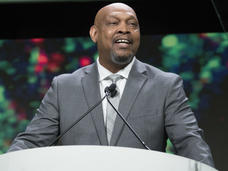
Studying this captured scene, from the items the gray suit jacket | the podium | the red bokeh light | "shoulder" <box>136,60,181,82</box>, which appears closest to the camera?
the podium

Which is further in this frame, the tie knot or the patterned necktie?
the tie knot

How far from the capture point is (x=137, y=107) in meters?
2.56

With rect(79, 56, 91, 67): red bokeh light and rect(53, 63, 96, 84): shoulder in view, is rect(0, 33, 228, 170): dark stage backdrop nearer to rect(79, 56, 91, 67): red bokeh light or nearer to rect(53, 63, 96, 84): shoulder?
rect(79, 56, 91, 67): red bokeh light

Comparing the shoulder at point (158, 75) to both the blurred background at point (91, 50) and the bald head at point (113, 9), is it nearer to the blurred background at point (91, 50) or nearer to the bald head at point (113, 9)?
the bald head at point (113, 9)

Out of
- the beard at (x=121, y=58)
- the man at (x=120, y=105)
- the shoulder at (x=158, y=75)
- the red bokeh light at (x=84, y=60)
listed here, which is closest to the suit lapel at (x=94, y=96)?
the man at (x=120, y=105)

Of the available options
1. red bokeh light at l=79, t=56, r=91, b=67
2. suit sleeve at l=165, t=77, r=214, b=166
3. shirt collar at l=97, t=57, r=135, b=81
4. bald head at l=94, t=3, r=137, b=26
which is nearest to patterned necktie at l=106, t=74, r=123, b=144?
shirt collar at l=97, t=57, r=135, b=81

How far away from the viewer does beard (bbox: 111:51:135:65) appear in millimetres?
2678

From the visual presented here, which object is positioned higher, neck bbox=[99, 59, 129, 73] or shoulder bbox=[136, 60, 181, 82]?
neck bbox=[99, 59, 129, 73]

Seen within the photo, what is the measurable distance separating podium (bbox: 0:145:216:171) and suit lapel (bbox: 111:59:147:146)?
0.84 metres

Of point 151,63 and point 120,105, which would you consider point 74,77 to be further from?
point 151,63

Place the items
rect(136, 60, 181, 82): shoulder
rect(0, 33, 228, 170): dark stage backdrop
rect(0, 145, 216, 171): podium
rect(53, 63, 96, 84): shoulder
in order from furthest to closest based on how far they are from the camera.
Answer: rect(0, 33, 228, 170): dark stage backdrop, rect(53, 63, 96, 84): shoulder, rect(136, 60, 181, 82): shoulder, rect(0, 145, 216, 171): podium

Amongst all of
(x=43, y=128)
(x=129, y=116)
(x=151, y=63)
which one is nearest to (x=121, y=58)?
(x=129, y=116)

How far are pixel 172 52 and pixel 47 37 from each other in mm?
807

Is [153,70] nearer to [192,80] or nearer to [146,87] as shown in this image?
[146,87]
